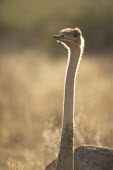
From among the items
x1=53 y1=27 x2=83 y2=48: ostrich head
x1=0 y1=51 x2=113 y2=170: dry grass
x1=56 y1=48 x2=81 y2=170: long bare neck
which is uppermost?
x1=53 y1=27 x2=83 y2=48: ostrich head

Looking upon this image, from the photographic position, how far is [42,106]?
12.9m

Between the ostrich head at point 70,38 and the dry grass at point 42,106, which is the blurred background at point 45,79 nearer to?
the dry grass at point 42,106

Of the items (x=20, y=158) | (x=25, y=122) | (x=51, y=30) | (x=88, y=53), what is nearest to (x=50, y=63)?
(x=88, y=53)

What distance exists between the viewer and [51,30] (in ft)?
71.6

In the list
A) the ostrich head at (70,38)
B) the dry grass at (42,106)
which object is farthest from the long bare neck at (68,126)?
the dry grass at (42,106)

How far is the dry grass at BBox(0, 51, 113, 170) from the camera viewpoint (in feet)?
29.3

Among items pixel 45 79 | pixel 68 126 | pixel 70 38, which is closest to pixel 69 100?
pixel 68 126

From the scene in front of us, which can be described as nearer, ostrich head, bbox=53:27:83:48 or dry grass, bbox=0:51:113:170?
ostrich head, bbox=53:27:83:48

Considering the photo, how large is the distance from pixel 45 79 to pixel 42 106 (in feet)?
10.2

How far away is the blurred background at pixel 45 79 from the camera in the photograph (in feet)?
30.7

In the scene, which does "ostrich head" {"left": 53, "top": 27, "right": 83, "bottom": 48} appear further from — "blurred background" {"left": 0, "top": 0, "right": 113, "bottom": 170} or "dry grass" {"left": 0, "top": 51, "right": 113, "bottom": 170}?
"dry grass" {"left": 0, "top": 51, "right": 113, "bottom": 170}

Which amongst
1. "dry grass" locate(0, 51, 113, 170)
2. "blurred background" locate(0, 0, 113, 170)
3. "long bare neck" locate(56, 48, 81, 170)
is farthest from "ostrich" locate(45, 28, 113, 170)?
"dry grass" locate(0, 51, 113, 170)

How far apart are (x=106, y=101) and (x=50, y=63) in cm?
538

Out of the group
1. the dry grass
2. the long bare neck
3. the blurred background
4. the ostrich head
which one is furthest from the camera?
the blurred background
